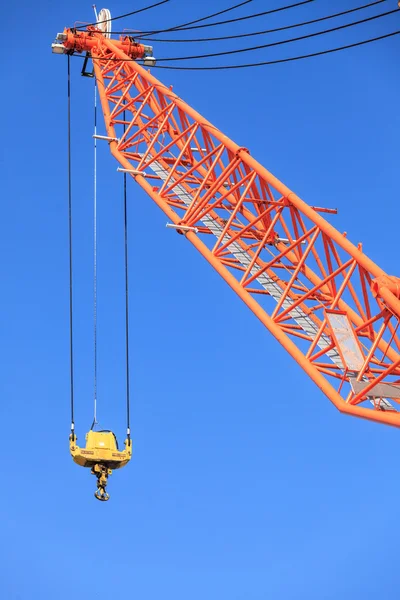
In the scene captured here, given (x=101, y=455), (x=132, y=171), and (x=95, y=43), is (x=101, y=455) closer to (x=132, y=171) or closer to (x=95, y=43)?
(x=132, y=171)

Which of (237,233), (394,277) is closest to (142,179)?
(237,233)

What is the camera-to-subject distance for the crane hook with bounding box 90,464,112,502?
1707 inches

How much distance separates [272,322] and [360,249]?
425 cm

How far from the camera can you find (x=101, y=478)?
43812 millimetres

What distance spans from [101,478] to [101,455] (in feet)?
2.72

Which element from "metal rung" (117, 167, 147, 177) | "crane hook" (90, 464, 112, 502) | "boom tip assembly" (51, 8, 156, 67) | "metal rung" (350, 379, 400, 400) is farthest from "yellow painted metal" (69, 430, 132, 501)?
"boom tip assembly" (51, 8, 156, 67)

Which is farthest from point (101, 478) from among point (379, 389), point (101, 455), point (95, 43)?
point (95, 43)

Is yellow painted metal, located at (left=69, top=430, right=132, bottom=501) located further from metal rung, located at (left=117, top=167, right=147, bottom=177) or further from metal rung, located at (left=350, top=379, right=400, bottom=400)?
metal rung, located at (left=117, top=167, right=147, bottom=177)

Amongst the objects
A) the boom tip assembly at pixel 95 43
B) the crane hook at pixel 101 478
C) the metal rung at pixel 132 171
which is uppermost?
the boom tip assembly at pixel 95 43

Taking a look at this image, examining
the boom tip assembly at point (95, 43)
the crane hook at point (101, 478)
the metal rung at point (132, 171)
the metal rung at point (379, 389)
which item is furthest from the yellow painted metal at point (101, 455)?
the boom tip assembly at point (95, 43)

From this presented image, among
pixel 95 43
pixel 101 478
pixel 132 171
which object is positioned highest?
pixel 95 43

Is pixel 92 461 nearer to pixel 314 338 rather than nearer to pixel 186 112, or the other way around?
pixel 314 338

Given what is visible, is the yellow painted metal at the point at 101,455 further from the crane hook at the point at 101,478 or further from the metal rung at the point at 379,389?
the metal rung at the point at 379,389

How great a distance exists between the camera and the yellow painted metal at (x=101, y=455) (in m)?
43.7
